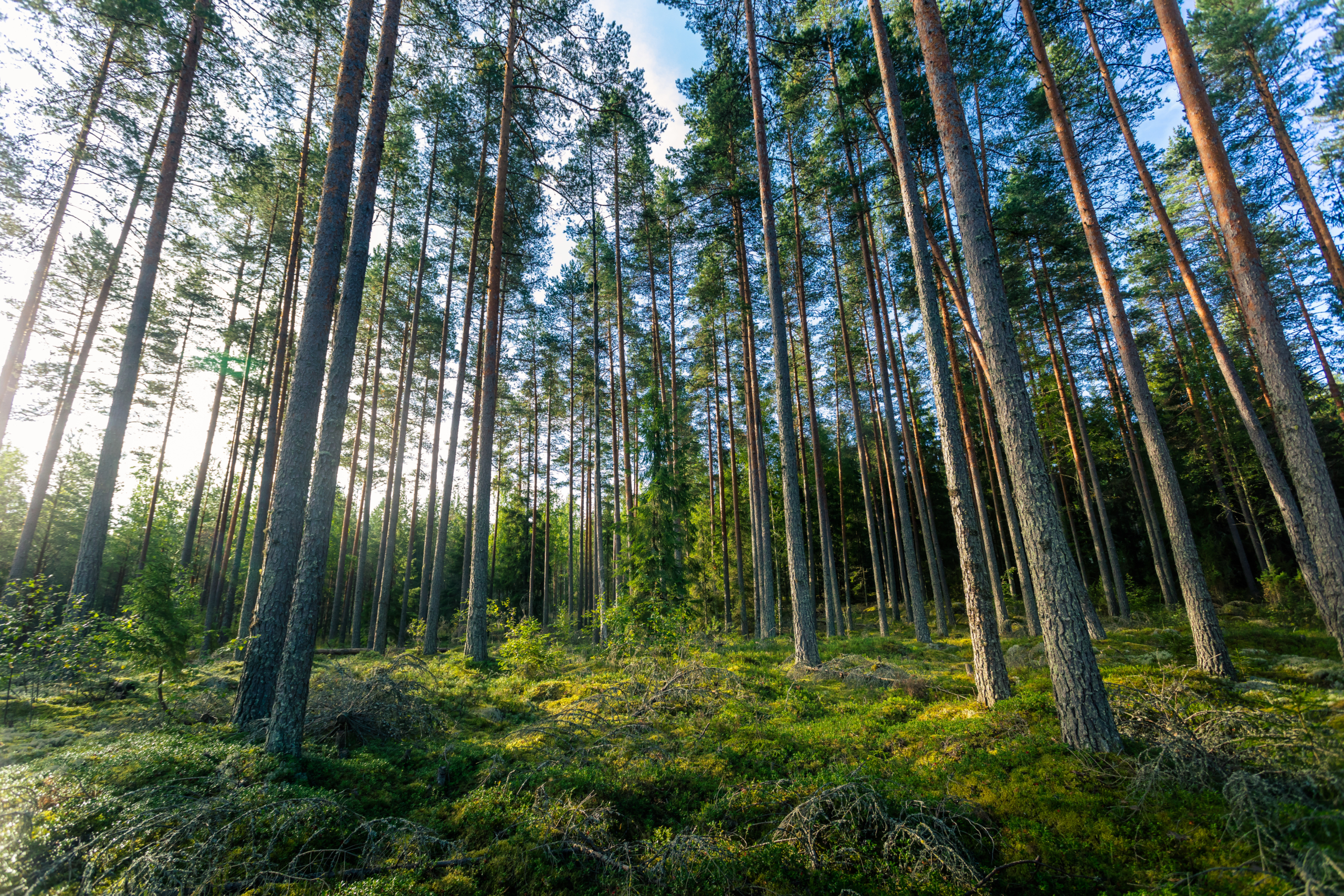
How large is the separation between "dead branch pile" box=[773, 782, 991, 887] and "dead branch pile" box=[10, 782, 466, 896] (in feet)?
8.88

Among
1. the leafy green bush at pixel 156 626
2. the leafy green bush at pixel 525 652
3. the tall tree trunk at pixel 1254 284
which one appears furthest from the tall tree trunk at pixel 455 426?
the tall tree trunk at pixel 1254 284

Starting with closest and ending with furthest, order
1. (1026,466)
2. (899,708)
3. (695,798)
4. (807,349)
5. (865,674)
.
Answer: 1. (695,798)
2. (1026,466)
3. (899,708)
4. (865,674)
5. (807,349)

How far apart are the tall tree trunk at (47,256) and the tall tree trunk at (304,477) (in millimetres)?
8539

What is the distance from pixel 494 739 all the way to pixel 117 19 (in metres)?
14.8

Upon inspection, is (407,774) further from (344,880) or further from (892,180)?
(892,180)

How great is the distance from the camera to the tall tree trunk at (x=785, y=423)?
989cm

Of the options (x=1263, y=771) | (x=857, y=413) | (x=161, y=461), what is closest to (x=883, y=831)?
(x=1263, y=771)

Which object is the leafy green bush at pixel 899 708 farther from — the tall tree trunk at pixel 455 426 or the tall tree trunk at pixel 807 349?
the tall tree trunk at pixel 455 426

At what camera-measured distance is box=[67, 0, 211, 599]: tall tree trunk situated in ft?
30.0

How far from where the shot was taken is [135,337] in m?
9.95

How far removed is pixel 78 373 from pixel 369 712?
54.6 feet

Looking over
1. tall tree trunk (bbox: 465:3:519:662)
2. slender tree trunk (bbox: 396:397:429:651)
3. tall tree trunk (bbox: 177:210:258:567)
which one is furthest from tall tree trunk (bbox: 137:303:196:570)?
tall tree trunk (bbox: 465:3:519:662)

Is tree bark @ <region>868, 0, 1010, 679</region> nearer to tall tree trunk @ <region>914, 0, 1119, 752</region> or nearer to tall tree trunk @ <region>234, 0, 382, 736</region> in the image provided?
tall tree trunk @ <region>914, 0, 1119, 752</region>

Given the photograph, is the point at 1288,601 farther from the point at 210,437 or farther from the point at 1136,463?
the point at 210,437
